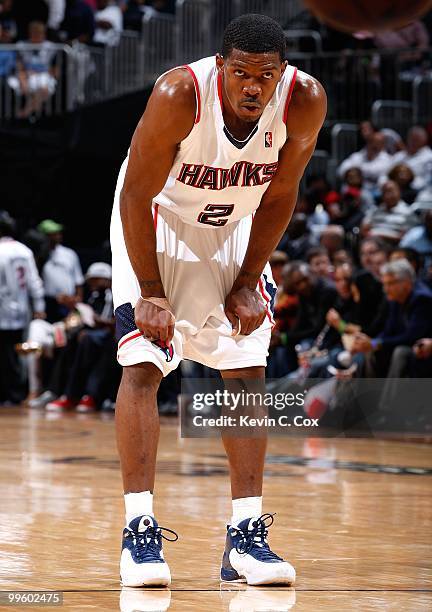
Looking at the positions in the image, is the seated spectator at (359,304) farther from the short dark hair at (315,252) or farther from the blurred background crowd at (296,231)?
the short dark hair at (315,252)

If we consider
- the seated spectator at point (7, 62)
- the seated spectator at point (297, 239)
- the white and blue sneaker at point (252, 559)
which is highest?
the seated spectator at point (7, 62)

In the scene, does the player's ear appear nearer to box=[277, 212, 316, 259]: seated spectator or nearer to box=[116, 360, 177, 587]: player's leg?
box=[116, 360, 177, 587]: player's leg

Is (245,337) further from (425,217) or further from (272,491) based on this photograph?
(425,217)

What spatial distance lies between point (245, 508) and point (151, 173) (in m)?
1.02

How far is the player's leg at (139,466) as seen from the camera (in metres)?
3.36

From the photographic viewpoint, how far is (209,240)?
3766mm

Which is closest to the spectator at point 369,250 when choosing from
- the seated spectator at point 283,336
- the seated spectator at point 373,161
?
the seated spectator at point 283,336

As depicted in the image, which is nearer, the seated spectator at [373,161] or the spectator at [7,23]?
the seated spectator at [373,161]

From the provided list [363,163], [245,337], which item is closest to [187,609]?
[245,337]

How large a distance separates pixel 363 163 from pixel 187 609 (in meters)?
10.4

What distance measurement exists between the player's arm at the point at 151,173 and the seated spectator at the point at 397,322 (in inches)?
195

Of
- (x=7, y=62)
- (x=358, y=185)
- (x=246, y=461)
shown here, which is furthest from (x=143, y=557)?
(x=7, y=62)

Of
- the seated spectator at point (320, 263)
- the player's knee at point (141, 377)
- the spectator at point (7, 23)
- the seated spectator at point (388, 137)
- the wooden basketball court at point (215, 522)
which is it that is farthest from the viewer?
the spectator at point (7, 23)

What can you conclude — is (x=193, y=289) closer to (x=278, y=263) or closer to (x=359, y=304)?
(x=359, y=304)
